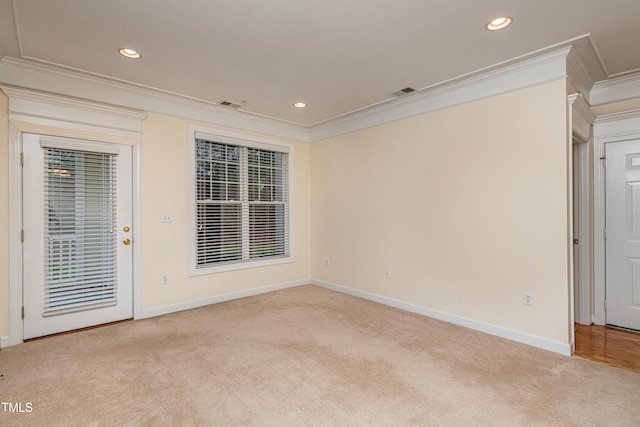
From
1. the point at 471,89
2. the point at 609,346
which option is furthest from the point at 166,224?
the point at 609,346

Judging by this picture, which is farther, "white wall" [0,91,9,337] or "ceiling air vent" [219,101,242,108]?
"ceiling air vent" [219,101,242,108]

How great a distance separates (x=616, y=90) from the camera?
331 cm

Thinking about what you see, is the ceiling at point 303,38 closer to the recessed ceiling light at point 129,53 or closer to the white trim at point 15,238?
the recessed ceiling light at point 129,53

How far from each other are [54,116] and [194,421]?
10.7 ft

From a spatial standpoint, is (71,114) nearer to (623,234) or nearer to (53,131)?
(53,131)

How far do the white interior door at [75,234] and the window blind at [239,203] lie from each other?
3.10 feet

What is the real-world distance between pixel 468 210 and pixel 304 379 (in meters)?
2.45

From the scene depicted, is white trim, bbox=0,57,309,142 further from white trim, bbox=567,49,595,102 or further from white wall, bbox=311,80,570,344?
white trim, bbox=567,49,595,102

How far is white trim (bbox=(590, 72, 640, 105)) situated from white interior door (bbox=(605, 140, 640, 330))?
0.52 m

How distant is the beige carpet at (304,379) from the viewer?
6.49 ft

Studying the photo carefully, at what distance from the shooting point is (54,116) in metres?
3.24

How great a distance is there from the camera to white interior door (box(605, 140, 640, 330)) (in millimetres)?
3414

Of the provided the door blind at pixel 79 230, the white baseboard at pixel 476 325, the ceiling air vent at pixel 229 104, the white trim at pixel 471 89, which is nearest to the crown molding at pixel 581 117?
the white trim at pixel 471 89

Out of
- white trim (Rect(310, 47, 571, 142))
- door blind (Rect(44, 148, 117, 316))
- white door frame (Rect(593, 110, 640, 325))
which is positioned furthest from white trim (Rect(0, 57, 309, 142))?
white door frame (Rect(593, 110, 640, 325))
